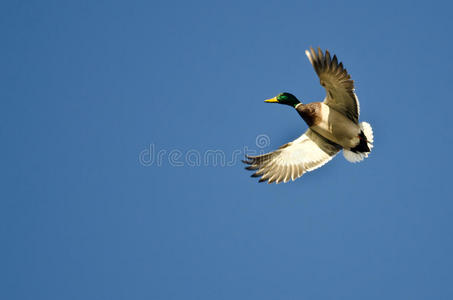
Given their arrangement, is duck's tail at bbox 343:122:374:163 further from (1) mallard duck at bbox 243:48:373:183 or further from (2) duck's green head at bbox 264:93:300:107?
(2) duck's green head at bbox 264:93:300:107

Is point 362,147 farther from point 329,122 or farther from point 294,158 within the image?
point 294,158

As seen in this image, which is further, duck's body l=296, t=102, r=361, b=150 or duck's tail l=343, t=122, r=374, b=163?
duck's tail l=343, t=122, r=374, b=163

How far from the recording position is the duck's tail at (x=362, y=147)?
24.4ft

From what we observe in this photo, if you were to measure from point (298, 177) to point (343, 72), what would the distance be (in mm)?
1811

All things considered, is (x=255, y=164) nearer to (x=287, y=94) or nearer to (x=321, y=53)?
(x=287, y=94)

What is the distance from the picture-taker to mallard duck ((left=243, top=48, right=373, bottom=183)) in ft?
22.1

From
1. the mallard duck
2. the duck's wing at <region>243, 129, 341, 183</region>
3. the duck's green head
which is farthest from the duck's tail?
the duck's green head

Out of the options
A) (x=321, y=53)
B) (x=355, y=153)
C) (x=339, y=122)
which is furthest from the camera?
(x=355, y=153)

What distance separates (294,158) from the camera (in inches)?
312

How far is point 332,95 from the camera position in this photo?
23.0 ft

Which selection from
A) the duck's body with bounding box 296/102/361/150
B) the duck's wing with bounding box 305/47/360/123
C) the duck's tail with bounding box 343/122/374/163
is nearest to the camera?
the duck's wing with bounding box 305/47/360/123

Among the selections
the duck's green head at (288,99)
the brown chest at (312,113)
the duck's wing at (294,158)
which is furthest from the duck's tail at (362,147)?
the duck's green head at (288,99)

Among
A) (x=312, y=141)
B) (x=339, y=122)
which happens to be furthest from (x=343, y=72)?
(x=312, y=141)

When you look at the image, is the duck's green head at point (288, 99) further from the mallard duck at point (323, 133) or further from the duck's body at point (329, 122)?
the duck's body at point (329, 122)
